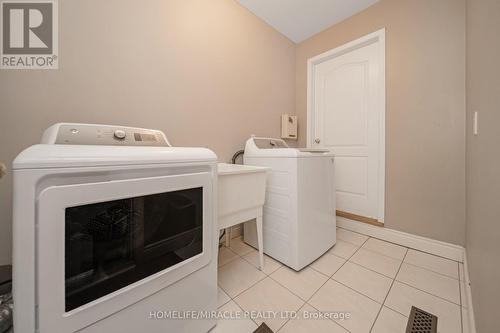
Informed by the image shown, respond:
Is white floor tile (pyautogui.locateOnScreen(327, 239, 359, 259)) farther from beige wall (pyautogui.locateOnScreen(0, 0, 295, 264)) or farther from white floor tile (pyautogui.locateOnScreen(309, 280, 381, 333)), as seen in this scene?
beige wall (pyautogui.locateOnScreen(0, 0, 295, 264))

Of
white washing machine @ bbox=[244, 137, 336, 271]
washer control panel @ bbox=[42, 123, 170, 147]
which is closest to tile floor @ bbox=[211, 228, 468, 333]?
white washing machine @ bbox=[244, 137, 336, 271]

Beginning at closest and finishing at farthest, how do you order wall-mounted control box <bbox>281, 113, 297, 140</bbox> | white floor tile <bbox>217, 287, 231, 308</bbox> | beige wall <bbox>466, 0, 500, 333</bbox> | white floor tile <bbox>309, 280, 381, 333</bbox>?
beige wall <bbox>466, 0, 500, 333</bbox>, white floor tile <bbox>309, 280, 381, 333</bbox>, white floor tile <bbox>217, 287, 231, 308</bbox>, wall-mounted control box <bbox>281, 113, 297, 140</bbox>

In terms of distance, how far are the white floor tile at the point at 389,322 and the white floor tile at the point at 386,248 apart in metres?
0.68

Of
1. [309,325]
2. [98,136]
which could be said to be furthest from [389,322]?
[98,136]

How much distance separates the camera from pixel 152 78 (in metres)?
1.28

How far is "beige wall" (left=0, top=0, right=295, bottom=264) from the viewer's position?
3.04 feet

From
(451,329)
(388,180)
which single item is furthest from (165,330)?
(388,180)

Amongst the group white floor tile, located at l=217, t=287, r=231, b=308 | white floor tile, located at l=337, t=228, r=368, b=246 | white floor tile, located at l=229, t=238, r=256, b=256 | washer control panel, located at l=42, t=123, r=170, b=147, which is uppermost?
washer control panel, located at l=42, t=123, r=170, b=147

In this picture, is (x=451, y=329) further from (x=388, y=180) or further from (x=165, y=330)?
(x=165, y=330)

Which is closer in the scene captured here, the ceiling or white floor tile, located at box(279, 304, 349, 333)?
white floor tile, located at box(279, 304, 349, 333)

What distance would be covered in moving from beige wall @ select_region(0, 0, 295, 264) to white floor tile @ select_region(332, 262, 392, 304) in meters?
1.34

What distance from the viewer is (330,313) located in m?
0.97

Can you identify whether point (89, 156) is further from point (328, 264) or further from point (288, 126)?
point (288, 126)

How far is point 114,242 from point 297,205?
1.04 meters
